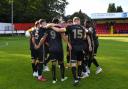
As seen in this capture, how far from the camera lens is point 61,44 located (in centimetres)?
1422

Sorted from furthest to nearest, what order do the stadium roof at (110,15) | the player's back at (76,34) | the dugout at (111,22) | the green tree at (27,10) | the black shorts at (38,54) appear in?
the dugout at (111,22)
the stadium roof at (110,15)
the green tree at (27,10)
the black shorts at (38,54)
the player's back at (76,34)

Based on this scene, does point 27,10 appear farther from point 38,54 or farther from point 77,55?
point 77,55

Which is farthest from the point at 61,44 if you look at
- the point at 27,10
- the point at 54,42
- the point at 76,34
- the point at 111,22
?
the point at 111,22

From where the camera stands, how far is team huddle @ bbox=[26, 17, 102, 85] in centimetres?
1399

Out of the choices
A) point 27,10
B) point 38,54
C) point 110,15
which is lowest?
point 38,54

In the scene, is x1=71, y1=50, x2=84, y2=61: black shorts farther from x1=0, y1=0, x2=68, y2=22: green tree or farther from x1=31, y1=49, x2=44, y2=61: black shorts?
x1=0, y1=0, x2=68, y2=22: green tree

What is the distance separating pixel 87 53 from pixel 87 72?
72 cm

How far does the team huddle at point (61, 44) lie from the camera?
14.0 m

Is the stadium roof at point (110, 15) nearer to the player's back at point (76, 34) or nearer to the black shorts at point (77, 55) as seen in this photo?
the black shorts at point (77, 55)

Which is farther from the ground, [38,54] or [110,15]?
[110,15]


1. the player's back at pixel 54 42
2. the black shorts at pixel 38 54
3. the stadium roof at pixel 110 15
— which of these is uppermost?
the stadium roof at pixel 110 15

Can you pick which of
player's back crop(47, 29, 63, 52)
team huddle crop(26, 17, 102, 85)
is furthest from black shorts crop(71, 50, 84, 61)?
player's back crop(47, 29, 63, 52)

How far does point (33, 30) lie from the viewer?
50.1ft

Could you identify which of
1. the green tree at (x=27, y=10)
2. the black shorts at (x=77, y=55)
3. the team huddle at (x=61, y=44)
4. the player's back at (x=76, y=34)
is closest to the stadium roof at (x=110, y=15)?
the green tree at (x=27, y=10)
